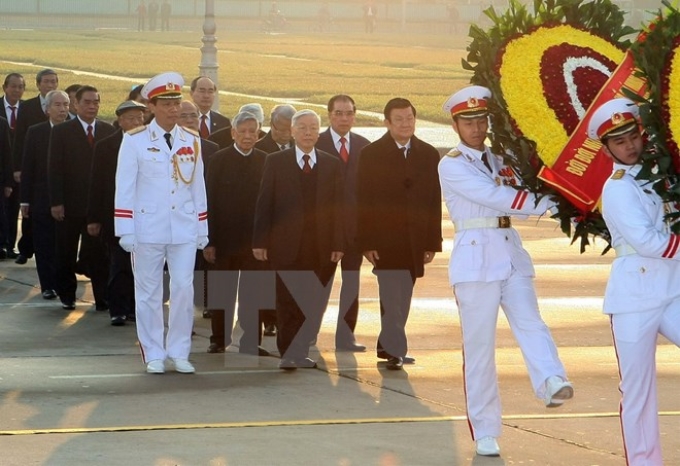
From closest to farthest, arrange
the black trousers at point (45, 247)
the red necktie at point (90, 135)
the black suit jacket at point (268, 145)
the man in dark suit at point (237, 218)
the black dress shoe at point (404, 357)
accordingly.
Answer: the black dress shoe at point (404, 357) → the man in dark suit at point (237, 218) → the black suit jacket at point (268, 145) → the red necktie at point (90, 135) → the black trousers at point (45, 247)

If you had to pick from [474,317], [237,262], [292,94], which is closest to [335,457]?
[474,317]

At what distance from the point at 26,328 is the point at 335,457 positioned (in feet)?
16.9

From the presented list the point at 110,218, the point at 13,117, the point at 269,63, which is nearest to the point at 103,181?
the point at 110,218

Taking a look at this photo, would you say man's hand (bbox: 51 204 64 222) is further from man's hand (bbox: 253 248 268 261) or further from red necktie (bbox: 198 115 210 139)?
man's hand (bbox: 253 248 268 261)

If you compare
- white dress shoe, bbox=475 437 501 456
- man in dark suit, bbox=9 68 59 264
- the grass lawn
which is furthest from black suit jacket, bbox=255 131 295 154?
the grass lawn

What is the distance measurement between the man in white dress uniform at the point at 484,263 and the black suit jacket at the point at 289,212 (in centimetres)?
→ 283

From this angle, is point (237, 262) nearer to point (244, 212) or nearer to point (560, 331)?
point (244, 212)

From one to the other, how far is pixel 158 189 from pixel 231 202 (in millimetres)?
1422

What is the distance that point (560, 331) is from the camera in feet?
41.2

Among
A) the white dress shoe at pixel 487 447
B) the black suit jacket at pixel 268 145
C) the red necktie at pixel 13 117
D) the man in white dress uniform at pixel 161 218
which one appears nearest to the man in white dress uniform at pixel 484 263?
the white dress shoe at pixel 487 447

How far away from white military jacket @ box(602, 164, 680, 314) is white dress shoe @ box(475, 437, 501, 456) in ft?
3.83

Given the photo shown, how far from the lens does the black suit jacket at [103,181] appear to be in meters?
13.0

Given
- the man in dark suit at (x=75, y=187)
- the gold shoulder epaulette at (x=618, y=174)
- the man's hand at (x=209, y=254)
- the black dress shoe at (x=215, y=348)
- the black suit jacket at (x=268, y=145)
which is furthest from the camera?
the man in dark suit at (x=75, y=187)

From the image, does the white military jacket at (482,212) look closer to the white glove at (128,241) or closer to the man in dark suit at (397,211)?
the man in dark suit at (397,211)
